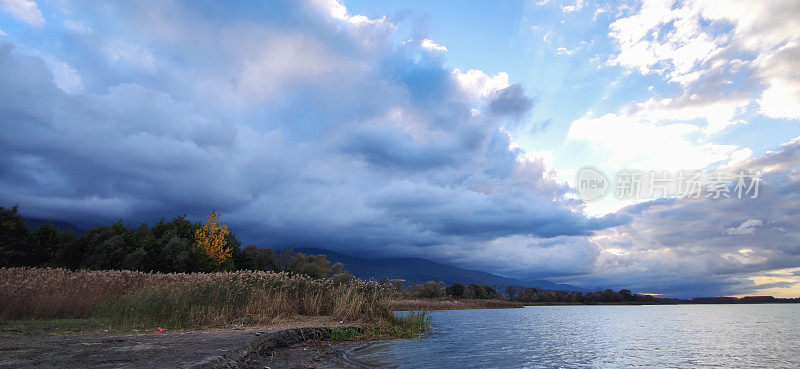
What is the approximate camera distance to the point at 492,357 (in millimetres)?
12602

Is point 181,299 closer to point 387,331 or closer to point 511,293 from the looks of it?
point 387,331

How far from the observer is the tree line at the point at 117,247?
33.2 m

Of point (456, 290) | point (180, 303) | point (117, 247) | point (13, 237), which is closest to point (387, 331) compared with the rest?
point (180, 303)

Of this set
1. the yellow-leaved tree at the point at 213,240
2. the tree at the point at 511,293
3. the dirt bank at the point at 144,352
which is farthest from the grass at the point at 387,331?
the tree at the point at 511,293

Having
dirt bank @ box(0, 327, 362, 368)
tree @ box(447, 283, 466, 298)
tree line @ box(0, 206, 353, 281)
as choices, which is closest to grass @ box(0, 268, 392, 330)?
dirt bank @ box(0, 327, 362, 368)

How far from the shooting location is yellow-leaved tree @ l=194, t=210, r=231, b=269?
44.3 m

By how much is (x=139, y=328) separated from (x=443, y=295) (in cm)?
9561

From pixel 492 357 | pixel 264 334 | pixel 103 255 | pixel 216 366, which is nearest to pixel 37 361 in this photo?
pixel 216 366

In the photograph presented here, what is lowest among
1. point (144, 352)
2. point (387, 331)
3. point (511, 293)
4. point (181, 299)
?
point (511, 293)

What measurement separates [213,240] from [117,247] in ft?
32.6

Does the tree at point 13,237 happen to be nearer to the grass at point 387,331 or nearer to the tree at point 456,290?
the grass at point 387,331

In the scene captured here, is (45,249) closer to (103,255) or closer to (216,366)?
(103,255)

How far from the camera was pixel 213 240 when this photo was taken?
45.4 m

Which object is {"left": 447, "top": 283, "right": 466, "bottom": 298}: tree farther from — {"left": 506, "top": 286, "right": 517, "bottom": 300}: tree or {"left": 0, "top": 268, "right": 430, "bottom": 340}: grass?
{"left": 0, "top": 268, "right": 430, "bottom": 340}: grass
